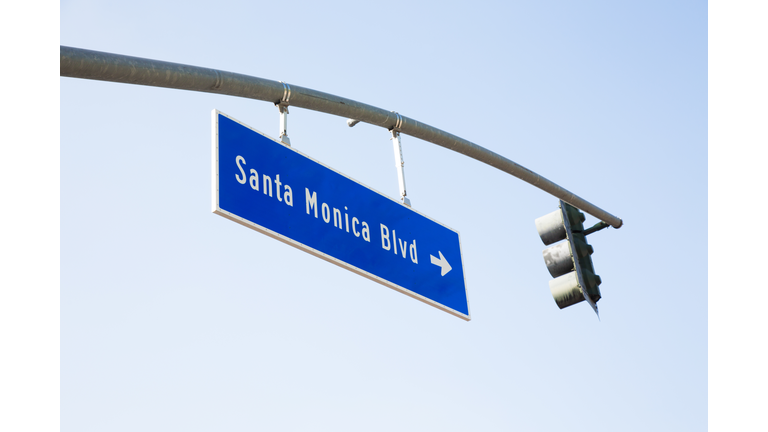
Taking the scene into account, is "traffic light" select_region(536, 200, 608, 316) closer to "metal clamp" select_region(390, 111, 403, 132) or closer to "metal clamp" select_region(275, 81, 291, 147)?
"metal clamp" select_region(390, 111, 403, 132)

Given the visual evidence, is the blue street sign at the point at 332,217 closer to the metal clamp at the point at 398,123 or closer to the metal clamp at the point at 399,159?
the metal clamp at the point at 399,159

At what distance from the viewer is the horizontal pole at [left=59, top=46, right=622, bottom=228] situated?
11.9ft

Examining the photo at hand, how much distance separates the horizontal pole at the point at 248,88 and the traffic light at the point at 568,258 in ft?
1.11

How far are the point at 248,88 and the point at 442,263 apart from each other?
6.55 ft

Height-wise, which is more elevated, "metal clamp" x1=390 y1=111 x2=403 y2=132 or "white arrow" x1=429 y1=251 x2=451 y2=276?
"metal clamp" x1=390 y1=111 x2=403 y2=132

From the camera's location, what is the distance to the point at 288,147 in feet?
15.4

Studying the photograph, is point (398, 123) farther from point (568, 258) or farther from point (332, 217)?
point (568, 258)

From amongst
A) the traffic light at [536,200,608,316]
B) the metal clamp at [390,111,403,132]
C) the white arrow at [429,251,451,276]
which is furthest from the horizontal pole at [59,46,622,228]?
the white arrow at [429,251,451,276]

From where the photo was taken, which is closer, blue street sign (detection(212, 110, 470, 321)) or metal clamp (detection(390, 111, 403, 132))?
blue street sign (detection(212, 110, 470, 321))

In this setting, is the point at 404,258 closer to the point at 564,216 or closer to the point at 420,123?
the point at 420,123

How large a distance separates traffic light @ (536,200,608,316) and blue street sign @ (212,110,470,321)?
50.3 inches
